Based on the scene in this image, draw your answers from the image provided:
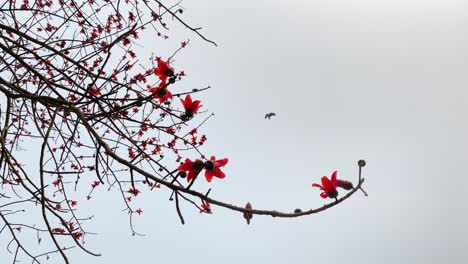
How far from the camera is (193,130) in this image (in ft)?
12.7

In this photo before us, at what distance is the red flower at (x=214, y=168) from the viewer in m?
1.55

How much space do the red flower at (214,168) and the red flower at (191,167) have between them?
0.03 m

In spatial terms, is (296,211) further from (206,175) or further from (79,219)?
(79,219)

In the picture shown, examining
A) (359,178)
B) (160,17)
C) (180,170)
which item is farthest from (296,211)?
(160,17)

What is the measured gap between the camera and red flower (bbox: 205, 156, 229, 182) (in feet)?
5.10

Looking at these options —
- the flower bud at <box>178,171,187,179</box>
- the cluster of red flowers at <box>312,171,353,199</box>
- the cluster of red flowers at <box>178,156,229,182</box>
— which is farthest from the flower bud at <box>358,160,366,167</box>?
the flower bud at <box>178,171,187,179</box>

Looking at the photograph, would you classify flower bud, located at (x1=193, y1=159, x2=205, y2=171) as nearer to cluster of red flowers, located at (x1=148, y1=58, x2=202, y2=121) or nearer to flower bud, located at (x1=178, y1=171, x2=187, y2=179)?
flower bud, located at (x1=178, y1=171, x2=187, y2=179)

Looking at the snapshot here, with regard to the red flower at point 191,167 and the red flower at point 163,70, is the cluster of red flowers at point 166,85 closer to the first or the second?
the red flower at point 163,70

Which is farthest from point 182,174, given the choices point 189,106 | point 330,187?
point 330,187

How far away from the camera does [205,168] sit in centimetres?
156

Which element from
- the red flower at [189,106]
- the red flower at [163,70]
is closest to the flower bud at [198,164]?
the red flower at [189,106]

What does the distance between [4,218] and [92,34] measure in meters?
1.77

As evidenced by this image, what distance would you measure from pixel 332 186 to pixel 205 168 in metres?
0.49

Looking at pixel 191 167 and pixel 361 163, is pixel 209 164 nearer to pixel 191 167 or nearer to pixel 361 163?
pixel 191 167
